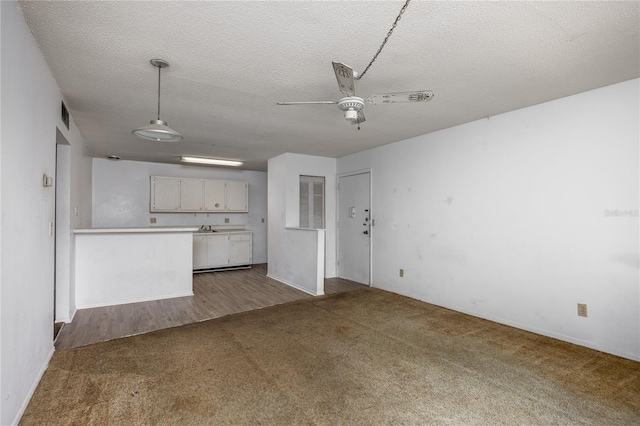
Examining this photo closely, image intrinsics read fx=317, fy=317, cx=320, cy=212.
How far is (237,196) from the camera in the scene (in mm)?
7652

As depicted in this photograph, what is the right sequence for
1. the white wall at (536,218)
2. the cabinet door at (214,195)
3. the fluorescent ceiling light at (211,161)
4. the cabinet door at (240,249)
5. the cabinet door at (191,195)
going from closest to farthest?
the white wall at (536,218)
the fluorescent ceiling light at (211,161)
the cabinet door at (191,195)
the cabinet door at (240,249)
the cabinet door at (214,195)

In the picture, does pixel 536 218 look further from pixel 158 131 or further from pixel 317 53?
pixel 158 131

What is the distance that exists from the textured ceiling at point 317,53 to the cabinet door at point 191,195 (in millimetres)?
3244

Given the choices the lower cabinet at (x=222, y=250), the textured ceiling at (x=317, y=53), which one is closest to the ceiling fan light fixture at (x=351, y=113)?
the textured ceiling at (x=317, y=53)

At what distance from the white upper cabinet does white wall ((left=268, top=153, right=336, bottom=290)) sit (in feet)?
5.30

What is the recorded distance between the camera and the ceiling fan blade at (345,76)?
190 cm

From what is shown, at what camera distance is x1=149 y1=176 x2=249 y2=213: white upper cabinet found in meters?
6.84

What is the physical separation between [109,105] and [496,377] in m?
4.52

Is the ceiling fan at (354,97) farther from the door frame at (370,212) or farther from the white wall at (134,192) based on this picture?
the white wall at (134,192)

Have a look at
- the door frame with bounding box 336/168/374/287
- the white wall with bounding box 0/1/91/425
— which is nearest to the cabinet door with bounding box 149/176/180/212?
the door frame with bounding box 336/168/374/287

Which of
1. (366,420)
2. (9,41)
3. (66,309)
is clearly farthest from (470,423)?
(66,309)

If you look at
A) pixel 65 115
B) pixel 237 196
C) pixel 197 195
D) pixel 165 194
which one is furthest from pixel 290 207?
pixel 65 115

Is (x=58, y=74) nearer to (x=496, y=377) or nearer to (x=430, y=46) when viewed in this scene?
(x=430, y=46)

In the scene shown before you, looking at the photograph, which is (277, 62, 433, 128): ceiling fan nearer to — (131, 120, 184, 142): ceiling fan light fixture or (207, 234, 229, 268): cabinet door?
(131, 120, 184, 142): ceiling fan light fixture
